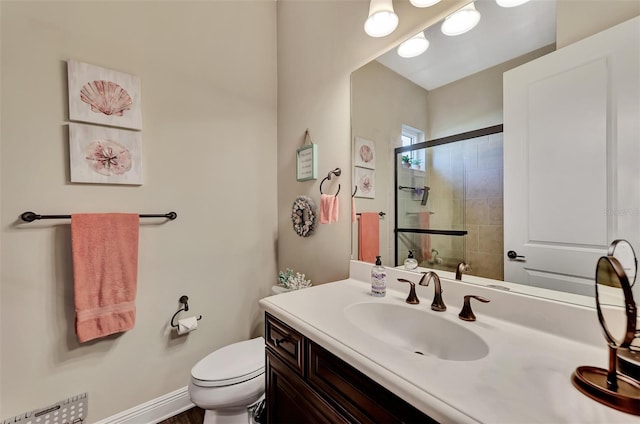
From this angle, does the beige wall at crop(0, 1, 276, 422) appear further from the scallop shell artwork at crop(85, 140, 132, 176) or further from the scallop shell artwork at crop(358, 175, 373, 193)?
the scallop shell artwork at crop(358, 175, 373, 193)

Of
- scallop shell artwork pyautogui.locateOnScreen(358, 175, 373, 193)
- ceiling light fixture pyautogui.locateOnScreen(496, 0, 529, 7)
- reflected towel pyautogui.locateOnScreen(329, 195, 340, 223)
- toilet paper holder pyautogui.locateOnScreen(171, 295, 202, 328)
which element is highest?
ceiling light fixture pyautogui.locateOnScreen(496, 0, 529, 7)

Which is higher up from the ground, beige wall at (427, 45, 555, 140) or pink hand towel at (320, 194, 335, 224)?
beige wall at (427, 45, 555, 140)

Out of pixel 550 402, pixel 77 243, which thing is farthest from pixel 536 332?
pixel 77 243

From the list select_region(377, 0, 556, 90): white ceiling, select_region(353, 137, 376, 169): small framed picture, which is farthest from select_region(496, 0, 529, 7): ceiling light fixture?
select_region(353, 137, 376, 169): small framed picture

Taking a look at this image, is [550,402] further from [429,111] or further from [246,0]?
[246,0]

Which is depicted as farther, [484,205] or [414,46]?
[414,46]

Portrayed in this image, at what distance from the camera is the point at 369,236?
56.1 inches

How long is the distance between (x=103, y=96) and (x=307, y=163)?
1.16 meters

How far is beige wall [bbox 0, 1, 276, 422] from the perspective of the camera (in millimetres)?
1228

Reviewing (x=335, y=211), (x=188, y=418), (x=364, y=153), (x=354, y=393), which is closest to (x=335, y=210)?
(x=335, y=211)

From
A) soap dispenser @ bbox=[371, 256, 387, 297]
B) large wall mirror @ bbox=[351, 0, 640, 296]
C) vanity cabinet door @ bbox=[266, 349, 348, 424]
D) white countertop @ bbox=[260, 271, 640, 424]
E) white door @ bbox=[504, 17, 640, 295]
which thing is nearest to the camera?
white countertop @ bbox=[260, 271, 640, 424]

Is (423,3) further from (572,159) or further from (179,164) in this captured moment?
(179,164)

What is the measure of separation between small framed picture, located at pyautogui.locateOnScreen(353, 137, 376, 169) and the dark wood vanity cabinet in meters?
0.90

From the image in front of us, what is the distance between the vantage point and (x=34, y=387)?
126 centimetres
